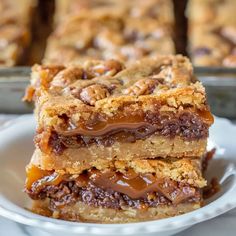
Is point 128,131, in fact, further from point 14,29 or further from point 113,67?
point 14,29

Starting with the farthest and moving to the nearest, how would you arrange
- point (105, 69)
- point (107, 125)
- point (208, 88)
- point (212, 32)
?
point (212, 32), point (208, 88), point (105, 69), point (107, 125)

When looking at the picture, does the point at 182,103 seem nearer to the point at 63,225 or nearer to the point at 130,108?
the point at 130,108

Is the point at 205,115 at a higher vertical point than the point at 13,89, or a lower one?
higher

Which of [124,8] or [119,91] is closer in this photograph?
[119,91]

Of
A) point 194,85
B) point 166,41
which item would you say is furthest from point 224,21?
point 194,85

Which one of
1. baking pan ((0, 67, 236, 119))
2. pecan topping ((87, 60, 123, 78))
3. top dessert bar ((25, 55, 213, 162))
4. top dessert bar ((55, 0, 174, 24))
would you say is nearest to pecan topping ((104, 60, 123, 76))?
pecan topping ((87, 60, 123, 78))

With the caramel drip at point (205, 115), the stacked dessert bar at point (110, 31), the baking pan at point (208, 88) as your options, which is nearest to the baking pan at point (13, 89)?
the baking pan at point (208, 88)

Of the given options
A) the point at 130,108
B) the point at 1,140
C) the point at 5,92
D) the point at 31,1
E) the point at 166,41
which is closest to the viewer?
the point at 130,108

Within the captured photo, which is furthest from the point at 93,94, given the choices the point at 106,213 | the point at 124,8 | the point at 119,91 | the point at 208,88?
the point at 124,8
